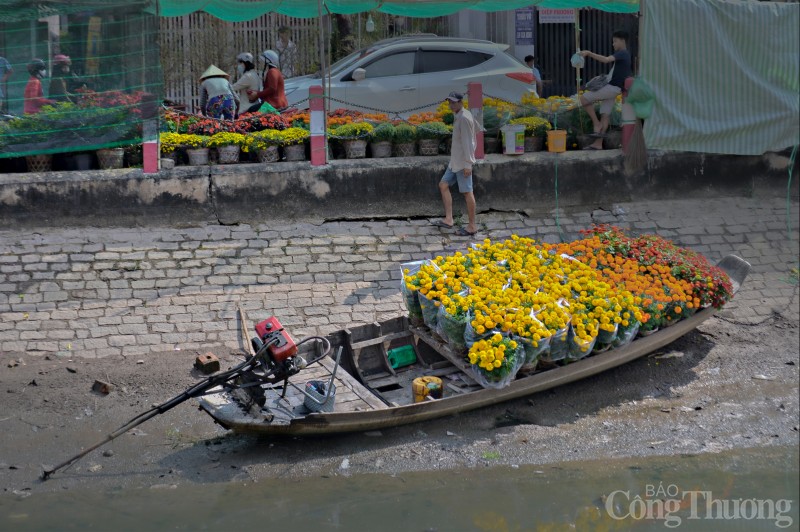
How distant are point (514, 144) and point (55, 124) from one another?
5.25 metres

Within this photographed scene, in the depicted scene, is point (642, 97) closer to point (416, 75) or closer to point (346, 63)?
point (416, 75)

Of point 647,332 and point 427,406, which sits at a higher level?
point 647,332

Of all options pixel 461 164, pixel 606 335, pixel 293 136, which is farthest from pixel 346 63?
pixel 606 335

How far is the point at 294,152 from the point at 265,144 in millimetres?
345

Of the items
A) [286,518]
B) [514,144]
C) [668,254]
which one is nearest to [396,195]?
[514,144]

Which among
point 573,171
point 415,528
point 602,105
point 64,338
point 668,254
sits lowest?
point 415,528

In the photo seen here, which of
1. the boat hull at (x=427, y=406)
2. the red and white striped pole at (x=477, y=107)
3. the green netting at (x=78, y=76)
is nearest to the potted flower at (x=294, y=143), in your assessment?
the green netting at (x=78, y=76)

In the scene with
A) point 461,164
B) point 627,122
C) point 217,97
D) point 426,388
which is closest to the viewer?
point 426,388

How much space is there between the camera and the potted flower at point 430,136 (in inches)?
460

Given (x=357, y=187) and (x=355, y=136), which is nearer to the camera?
(x=357, y=187)

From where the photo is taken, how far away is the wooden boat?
7.40 m

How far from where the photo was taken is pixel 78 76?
36.4ft

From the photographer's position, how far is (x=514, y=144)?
11750 mm

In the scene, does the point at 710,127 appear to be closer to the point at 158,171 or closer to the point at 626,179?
the point at 626,179
